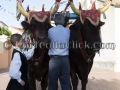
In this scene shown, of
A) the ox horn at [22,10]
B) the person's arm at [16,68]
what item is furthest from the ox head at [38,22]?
the person's arm at [16,68]

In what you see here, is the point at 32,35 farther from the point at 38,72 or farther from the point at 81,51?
the point at 81,51

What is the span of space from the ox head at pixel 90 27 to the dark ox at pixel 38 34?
612mm

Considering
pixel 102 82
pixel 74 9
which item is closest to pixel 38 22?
pixel 74 9

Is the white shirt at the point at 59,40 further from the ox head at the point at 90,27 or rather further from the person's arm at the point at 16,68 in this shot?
the ox head at the point at 90,27

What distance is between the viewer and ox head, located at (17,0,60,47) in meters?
4.32

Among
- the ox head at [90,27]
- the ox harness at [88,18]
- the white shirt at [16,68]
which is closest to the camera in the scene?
the white shirt at [16,68]

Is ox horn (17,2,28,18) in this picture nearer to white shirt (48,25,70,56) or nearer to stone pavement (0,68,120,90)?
white shirt (48,25,70,56)

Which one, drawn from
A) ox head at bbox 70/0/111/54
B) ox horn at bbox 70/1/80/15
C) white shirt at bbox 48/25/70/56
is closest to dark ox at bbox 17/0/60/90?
ox horn at bbox 70/1/80/15

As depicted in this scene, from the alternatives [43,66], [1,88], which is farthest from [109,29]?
[43,66]

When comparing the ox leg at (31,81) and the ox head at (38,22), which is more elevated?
the ox head at (38,22)

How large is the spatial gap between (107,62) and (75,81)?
24.5 feet

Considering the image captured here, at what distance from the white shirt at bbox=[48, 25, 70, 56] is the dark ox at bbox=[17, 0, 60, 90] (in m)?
0.48

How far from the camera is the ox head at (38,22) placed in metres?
4.32

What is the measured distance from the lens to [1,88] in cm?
710
